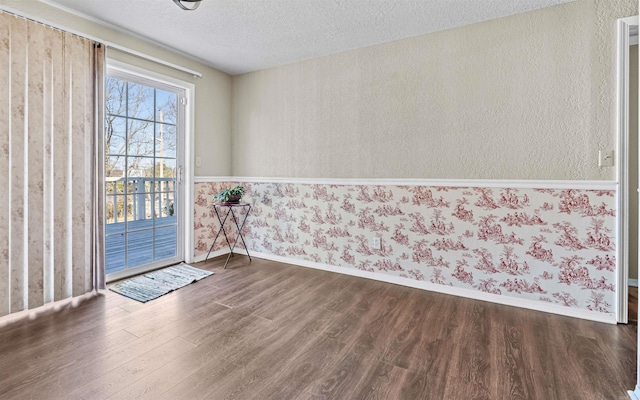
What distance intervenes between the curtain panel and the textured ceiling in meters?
0.45

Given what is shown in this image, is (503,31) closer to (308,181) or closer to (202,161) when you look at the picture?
(308,181)

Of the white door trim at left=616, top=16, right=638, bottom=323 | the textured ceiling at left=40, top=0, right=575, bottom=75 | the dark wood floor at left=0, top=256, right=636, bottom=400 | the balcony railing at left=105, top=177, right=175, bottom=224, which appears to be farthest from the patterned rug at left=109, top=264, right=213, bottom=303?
the white door trim at left=616, top=16, right=638, bottom=323

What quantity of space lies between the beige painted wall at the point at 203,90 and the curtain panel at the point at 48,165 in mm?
190

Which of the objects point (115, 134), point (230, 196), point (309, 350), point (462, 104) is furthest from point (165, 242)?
point (462, 104)

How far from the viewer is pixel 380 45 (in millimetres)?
3068

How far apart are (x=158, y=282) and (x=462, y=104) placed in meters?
3.28

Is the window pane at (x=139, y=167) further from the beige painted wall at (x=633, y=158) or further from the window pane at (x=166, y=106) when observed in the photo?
the beige painted wall at (x=633, y=158)

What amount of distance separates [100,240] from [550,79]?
3.97m

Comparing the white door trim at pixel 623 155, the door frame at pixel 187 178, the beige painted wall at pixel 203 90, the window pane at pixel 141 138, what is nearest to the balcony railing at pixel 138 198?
the door frame at pixel 187 178

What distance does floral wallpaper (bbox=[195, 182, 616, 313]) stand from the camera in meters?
2.28

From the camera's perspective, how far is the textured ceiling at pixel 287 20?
2.39 metres

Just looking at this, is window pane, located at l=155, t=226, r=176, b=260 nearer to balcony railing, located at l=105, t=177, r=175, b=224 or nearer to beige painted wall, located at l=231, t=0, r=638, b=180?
balcony railing, located at l=105, t=177, r=175, b=224

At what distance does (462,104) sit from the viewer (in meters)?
2.70

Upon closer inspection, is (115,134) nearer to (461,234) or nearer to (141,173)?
(141,173)
